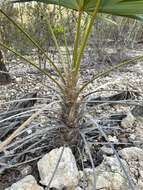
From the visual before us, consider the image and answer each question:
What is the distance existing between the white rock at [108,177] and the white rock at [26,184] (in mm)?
198

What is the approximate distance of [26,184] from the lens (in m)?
1.27

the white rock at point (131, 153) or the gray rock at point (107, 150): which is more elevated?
the gray rock at point (107, 150)

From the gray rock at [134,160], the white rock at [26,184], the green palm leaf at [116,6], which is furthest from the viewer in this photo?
the gray rock at [134,160]

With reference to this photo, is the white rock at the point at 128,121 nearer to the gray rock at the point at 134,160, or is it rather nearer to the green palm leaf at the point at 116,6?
the gray rock at the point at 134,160

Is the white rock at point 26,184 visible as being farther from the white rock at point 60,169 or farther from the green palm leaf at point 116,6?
the green palm leaf at point 116,6

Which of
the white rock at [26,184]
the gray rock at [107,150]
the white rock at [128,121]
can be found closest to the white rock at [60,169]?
the white rock at [26,184]

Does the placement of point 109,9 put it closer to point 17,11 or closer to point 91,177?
point 91,177

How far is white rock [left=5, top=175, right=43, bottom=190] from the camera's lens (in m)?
1.25

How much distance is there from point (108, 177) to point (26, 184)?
316 mm

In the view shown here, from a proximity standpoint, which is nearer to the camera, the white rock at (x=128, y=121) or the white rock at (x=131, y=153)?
the white rock at (x=131, y=153)

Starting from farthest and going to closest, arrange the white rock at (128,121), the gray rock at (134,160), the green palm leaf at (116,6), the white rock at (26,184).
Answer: the white rock at (128,121) < the gray rock at (134,160) < the white rock at (26,184) < the green palm leaf at (116,6)

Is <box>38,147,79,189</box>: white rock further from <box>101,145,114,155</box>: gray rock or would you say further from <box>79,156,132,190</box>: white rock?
<box>101,145,114,155</box>: gray rock

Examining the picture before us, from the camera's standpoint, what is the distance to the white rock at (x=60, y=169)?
50.5 inches

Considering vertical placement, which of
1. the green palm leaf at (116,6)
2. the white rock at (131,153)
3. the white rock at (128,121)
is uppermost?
the green palm leaf at (116,6)
